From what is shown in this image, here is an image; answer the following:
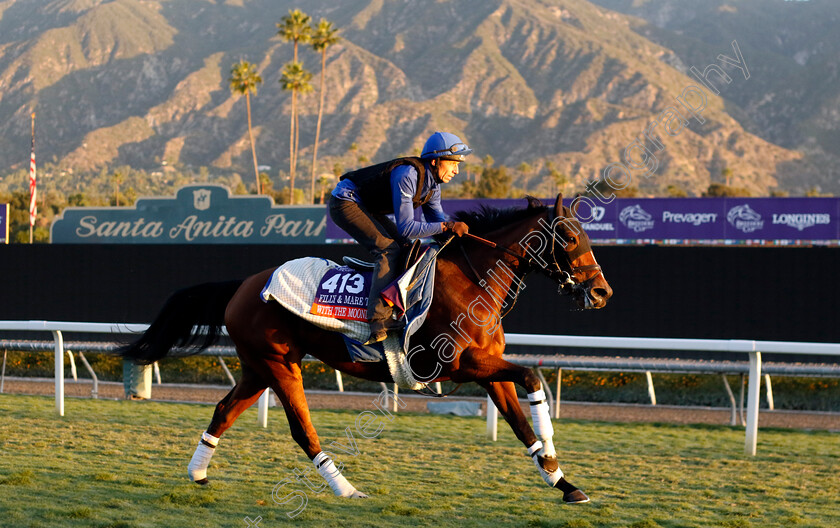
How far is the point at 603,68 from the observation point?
151 m

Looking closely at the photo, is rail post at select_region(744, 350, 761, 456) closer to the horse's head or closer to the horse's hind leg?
the horse's head

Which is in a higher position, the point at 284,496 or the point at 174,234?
the point at 174,234

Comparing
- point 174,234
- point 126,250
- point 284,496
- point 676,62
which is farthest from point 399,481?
point 676,62

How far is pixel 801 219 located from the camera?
2005 centimetres

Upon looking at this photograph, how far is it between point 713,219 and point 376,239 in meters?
17.1

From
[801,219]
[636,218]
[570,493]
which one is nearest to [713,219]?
[636,218]

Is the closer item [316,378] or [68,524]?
[68,524]

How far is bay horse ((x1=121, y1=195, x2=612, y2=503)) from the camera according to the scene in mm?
4625

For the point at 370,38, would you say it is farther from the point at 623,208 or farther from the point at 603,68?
the point at 623,208

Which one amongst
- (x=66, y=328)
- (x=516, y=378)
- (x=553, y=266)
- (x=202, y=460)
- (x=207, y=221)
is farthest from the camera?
(x=207, y=221)

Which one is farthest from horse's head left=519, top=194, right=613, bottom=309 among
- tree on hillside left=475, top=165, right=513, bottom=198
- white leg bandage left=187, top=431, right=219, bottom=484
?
tree on hillside left=475, top=165, right=513, bottom=198

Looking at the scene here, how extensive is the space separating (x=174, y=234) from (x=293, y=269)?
15611 mm

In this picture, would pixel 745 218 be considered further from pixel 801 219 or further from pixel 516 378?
pixel 516 378

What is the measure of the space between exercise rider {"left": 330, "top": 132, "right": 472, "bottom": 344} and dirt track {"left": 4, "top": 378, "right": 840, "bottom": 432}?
5039mm
